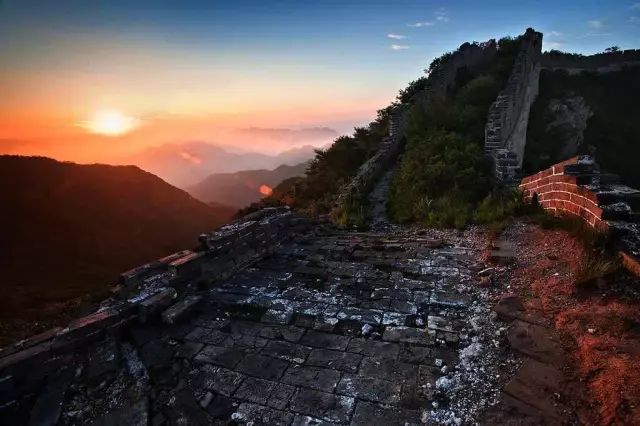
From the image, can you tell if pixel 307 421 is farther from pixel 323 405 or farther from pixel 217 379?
pixel 217 379

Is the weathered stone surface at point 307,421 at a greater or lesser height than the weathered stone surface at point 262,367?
lesser

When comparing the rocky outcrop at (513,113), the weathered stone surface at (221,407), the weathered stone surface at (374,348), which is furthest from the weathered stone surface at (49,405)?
the rocky outcrop at (513,113)

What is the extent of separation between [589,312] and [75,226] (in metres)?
21.0

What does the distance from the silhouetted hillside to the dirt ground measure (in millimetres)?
11467

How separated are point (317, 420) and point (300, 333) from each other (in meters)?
1.12

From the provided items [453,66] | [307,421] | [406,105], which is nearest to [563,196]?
[307,421]

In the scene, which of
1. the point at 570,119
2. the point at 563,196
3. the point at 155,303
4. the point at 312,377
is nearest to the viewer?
the point at 312,377

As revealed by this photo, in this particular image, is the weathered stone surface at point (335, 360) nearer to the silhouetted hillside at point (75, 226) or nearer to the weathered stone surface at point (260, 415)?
the weathered stone surface at point (260, 415)

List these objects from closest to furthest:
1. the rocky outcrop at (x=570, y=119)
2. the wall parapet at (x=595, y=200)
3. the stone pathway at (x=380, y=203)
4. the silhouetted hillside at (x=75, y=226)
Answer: the wall parapet at (x=595, y=200) → the stone pathway at (x=380, y=203) → the silhouetted hillside at (x=75, y=226) → the rocky outcrop at (x=570, y=119)

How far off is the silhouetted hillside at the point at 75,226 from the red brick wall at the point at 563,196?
1181cm

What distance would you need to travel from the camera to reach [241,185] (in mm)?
54438

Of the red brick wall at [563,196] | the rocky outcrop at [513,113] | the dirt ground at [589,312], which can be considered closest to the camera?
the dirt ground at [589,312]

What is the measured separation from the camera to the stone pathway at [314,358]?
2.66 meters

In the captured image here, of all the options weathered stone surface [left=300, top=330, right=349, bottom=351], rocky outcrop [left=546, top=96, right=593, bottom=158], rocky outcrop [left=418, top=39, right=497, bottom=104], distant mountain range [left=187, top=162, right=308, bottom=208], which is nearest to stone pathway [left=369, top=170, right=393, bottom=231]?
rocky outcrop [left=418, top=39, right=497, bottom=104]
